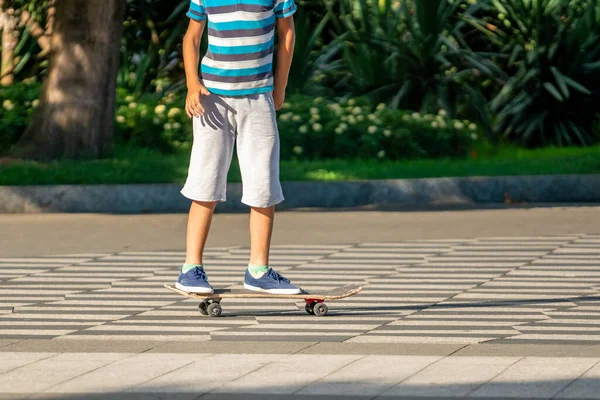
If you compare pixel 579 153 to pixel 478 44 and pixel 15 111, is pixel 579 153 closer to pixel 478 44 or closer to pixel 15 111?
pixel 478 44

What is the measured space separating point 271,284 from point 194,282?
379 mm

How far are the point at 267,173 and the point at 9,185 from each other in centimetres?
721

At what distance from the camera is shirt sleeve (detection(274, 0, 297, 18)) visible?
7547 mm

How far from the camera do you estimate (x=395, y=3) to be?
21688 millimetres

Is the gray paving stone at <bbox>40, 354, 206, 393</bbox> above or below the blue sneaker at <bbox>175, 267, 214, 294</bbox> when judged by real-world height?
above

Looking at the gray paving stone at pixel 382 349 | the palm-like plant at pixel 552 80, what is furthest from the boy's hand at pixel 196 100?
the palm-like plant at pixel 552 80

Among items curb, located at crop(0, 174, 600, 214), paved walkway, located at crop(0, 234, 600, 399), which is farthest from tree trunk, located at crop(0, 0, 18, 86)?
paved walkway, located at crop(0, 234, 600, 399)

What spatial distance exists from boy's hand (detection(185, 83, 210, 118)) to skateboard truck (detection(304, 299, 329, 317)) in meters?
1.06

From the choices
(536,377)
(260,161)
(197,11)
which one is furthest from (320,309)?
(536,377)

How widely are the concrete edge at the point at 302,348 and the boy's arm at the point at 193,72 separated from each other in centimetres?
127

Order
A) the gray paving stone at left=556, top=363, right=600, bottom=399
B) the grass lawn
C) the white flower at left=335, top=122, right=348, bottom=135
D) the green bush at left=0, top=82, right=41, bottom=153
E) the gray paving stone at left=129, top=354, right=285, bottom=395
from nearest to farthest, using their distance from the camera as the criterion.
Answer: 1. the gray paving stone at left=556, top=363, right=600, bottom=399
2. the gray paving stone at left=129, top=354, right=285, bottom=395
3. the grass lawn
4. the white flower at left=335, top=122, right=348, bottom=135
5. the green bush at left=0, top=82, right=41, bottom=153

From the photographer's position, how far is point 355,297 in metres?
8.41

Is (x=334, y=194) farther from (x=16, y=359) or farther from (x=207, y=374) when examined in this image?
(x=207, y=374)

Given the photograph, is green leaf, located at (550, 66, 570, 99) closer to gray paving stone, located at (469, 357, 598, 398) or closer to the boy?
the boy
